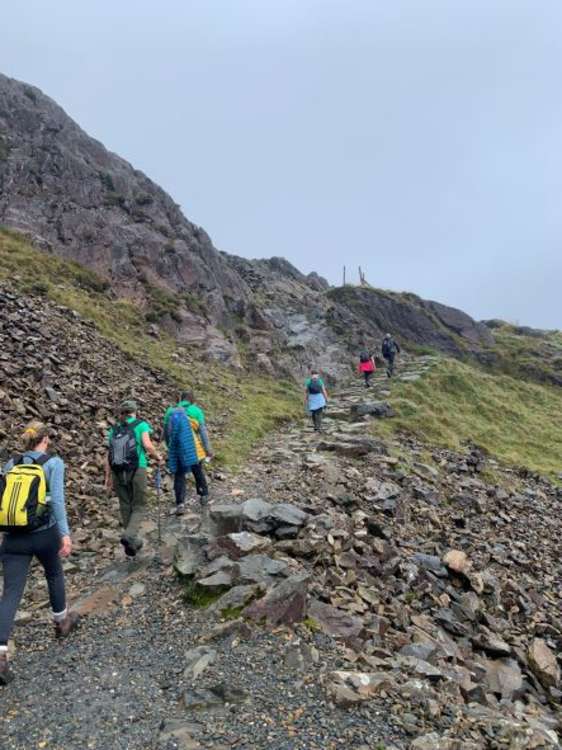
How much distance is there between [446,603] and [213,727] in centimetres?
633

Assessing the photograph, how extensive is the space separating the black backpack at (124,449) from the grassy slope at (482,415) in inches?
557

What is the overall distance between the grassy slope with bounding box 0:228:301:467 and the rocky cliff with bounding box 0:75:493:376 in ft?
5.39

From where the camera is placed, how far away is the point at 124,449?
9125mm

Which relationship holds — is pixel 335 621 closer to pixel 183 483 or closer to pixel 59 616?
pixel 59 616

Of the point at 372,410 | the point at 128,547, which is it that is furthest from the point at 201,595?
the point at 372,410

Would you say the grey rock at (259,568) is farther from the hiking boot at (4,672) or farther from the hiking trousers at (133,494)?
the hiking boot at (4,672)

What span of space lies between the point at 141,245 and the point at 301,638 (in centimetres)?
2851

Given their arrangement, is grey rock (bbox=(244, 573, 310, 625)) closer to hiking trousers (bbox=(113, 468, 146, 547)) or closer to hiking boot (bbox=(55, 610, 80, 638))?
hiking boot (bbox=(55, 610, 80, 638))

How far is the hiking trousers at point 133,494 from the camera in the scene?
923 cm

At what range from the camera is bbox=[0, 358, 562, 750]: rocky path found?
5.34 meters

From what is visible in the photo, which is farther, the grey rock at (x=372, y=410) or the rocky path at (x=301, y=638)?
the grey rock at (x=372, y=410)

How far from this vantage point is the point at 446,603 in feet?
33.6

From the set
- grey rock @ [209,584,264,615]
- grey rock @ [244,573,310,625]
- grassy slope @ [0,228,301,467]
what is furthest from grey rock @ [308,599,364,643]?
grassy slope @ [0,228,301,467]

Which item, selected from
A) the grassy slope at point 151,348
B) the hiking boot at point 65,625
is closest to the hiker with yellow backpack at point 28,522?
the hiking boot at point 65,625
